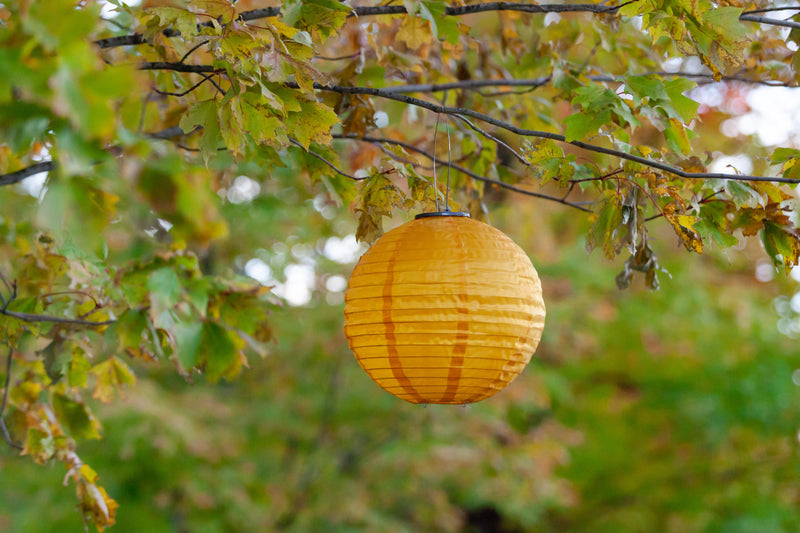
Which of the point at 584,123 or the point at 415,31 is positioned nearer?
the point at 584,123

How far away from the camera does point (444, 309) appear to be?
163cm

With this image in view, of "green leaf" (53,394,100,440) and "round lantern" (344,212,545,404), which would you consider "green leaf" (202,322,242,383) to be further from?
"green leaf" (53,394,100,440)

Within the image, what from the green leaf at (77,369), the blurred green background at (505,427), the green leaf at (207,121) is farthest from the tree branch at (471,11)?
the blurred green background at (505,427)

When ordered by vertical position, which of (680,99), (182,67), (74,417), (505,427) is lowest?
(505,427)

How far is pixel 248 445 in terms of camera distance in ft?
19.5

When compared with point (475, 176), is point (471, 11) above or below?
above

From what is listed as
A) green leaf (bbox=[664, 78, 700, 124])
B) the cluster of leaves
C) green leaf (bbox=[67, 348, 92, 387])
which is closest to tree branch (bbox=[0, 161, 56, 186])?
the cluster of leaves

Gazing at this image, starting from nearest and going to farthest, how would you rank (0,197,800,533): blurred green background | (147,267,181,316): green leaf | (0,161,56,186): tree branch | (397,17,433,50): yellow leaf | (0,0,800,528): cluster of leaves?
1. (0,0,800,528): cluster of leaves
2. (147,267,181,316): green leaf
3. (0,161,56,186): tree branch
4. (397,17,433,50): yellow leaf
5. (0,197,800,533): blurred green background

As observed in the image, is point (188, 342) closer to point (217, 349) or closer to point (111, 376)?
point (217, 349)

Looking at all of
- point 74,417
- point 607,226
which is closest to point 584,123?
point 607,226

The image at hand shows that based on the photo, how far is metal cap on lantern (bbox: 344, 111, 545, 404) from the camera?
5.39 feet

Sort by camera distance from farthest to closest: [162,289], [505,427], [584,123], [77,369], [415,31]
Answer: [505,427] → [415,31] → [77,369] → [584,123] → [162,289]

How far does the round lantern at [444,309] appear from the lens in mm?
1642

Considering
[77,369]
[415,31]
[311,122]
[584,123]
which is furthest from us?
[415,31]
